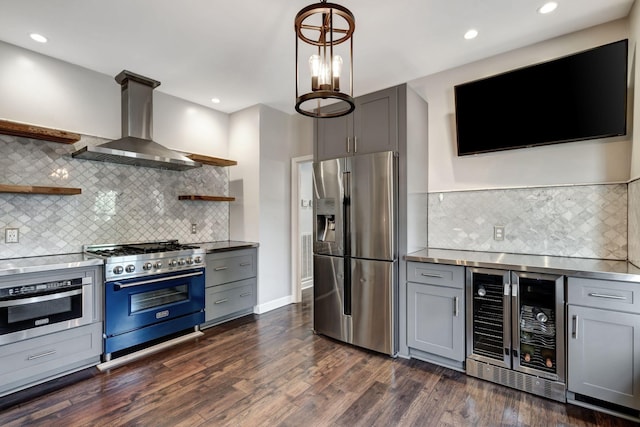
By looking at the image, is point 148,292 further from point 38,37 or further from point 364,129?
point 364,129

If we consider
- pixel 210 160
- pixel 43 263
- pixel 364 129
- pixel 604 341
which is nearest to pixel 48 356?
pixel 43 263

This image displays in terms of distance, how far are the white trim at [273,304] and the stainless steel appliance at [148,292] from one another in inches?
32.0

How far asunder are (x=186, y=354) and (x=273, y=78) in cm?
290

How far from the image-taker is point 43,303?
2.34 metres

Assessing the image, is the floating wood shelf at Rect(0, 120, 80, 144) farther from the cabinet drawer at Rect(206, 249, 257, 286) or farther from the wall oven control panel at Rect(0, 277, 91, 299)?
the cabinet drawer at Rect(206, 249, 257, 286)

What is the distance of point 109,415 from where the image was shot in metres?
2.00

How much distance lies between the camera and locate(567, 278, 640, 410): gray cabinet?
1.88 meters

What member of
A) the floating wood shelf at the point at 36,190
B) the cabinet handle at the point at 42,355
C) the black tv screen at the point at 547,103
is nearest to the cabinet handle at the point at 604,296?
the black tv screen at the point at 547,103

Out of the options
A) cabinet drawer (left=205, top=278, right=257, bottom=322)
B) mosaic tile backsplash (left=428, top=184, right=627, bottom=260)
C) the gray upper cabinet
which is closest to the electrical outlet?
cabinet drawer (left=205, top=278, right=257, bottom=322)

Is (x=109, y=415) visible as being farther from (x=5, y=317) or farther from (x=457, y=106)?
(x=457, y=106)

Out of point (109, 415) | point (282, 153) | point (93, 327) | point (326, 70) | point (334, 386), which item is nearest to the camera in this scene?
point (326, 70)

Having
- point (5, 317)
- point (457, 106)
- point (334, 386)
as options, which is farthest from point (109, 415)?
point (457, 106)

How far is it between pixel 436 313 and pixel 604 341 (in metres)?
1.04

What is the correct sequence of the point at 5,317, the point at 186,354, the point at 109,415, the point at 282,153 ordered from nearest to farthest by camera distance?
the point at 109,415
the point at 5,317
the point at 186,354
the point at 282,153
